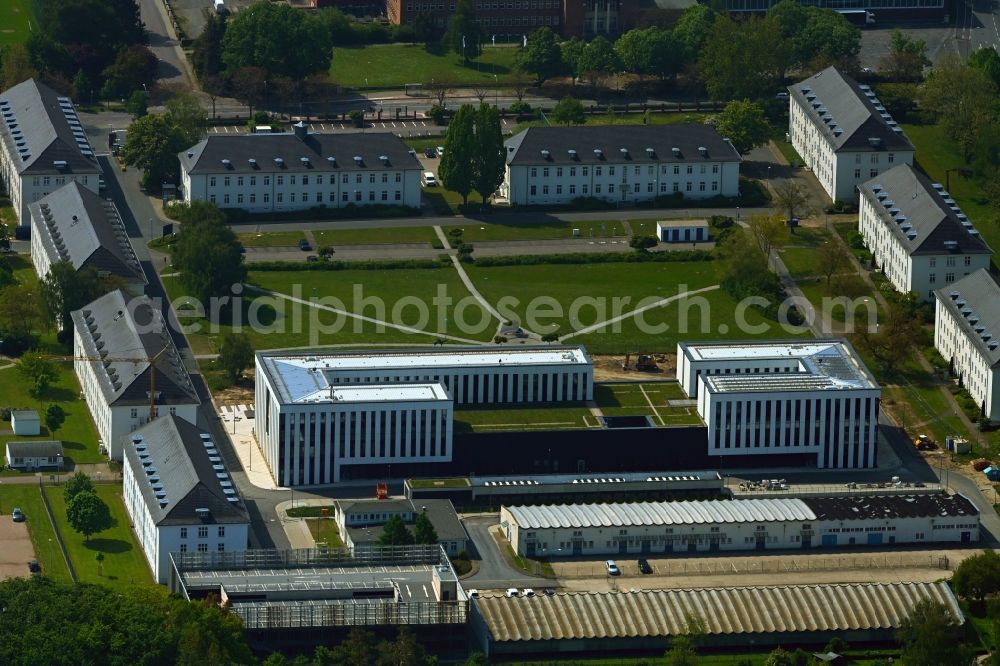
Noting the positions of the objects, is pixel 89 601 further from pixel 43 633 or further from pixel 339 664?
pixel 339 664

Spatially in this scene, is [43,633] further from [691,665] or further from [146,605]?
[691,665]

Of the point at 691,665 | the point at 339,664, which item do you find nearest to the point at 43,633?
the point at 339,664

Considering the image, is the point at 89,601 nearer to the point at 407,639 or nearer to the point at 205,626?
the point at 205,626

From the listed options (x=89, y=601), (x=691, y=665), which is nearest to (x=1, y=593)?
(x=89, y=601)

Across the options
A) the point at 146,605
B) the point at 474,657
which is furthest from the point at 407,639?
the point at 146,605

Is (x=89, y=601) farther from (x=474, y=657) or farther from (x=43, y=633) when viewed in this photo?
(x=474, y=657)

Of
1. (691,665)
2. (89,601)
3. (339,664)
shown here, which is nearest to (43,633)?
(89,601)
